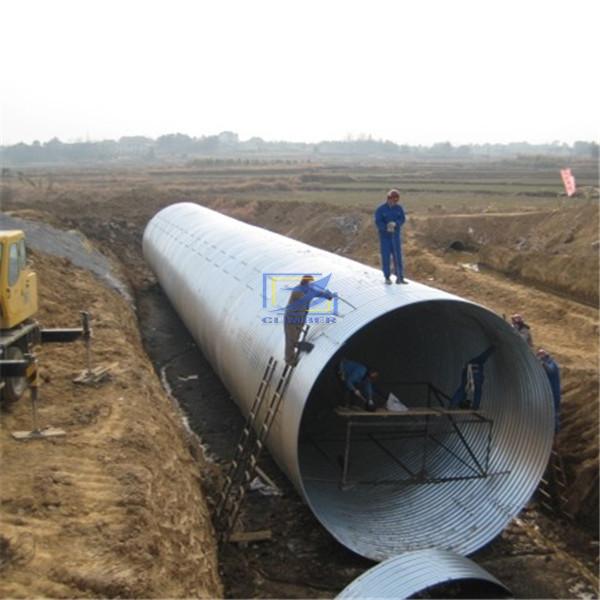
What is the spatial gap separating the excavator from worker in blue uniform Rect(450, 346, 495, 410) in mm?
5661

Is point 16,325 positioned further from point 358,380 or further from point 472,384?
point 472,384

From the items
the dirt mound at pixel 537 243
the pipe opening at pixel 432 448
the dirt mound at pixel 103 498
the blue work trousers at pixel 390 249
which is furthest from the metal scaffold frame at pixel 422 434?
the dirt mound at pixel 537 243

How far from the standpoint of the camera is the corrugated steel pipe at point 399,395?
9000mm

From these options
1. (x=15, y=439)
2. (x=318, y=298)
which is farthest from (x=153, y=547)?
(x=318, y=298)

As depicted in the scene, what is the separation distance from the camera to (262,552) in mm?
9234

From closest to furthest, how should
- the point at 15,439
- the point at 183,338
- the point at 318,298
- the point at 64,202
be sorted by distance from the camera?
the point at 15,439 → the point at 318,298 → the point at 183,338 → the point at 64,202

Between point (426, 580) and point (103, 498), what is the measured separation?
11.3 feet

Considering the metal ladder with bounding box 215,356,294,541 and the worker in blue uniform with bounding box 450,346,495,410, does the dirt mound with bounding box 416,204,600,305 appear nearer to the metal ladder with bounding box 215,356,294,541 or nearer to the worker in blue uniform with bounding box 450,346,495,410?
the worker in blue uniform with bounding box 450,346,495,410

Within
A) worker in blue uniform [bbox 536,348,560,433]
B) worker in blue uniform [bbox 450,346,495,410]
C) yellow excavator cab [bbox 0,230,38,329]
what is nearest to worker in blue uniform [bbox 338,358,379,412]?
worker in blue uniform [bbox 450,346,495,410]

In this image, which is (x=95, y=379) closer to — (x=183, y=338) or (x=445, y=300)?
(x=445, y=300)

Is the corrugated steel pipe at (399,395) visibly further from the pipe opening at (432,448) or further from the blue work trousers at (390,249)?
the blue work trousers at (390,249)

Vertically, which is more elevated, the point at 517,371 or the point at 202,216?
the point at 202,216

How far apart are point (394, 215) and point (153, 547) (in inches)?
225

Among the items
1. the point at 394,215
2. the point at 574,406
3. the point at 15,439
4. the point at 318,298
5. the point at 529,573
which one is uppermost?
the point at 394,215
